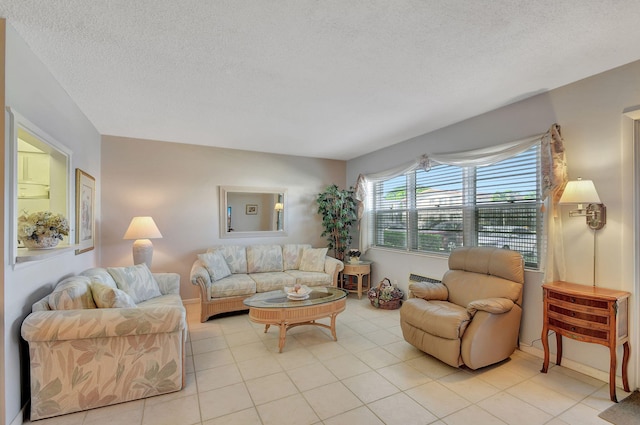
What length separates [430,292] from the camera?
3.13m

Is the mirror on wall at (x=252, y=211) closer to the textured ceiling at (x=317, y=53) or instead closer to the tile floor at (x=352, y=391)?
the textured ceiling at (x=317, y=53)

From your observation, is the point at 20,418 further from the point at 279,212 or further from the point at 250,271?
the point at 279,212

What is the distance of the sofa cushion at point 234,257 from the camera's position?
455cm

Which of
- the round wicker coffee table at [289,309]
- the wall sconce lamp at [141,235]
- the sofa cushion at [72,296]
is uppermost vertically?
the wall sconce lamp at [141,235]

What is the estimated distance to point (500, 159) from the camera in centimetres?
313

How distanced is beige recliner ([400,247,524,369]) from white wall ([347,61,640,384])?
33 cm

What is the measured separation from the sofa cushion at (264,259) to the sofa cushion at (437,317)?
2388mm

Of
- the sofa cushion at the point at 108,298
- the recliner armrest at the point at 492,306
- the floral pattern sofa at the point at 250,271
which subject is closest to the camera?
the sofa cushion at the point at 108,298

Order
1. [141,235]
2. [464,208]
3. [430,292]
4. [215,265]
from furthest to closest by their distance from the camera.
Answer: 1. [215,265]
2. [141,235]
3. [464,208]
4. [430,292]

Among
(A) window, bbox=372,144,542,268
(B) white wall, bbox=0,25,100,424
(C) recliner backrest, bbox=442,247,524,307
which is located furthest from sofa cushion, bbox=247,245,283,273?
(C) recliner backrest, bbox=442,247,524,307

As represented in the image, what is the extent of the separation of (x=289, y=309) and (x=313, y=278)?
148cm

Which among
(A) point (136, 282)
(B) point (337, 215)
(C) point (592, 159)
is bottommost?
(A) point (136, 282)

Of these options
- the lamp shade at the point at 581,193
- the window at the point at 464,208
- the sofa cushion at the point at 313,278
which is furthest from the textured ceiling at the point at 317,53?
the sofa cushion at the point at 313,278

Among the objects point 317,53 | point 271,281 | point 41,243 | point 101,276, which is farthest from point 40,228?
point 271,281
